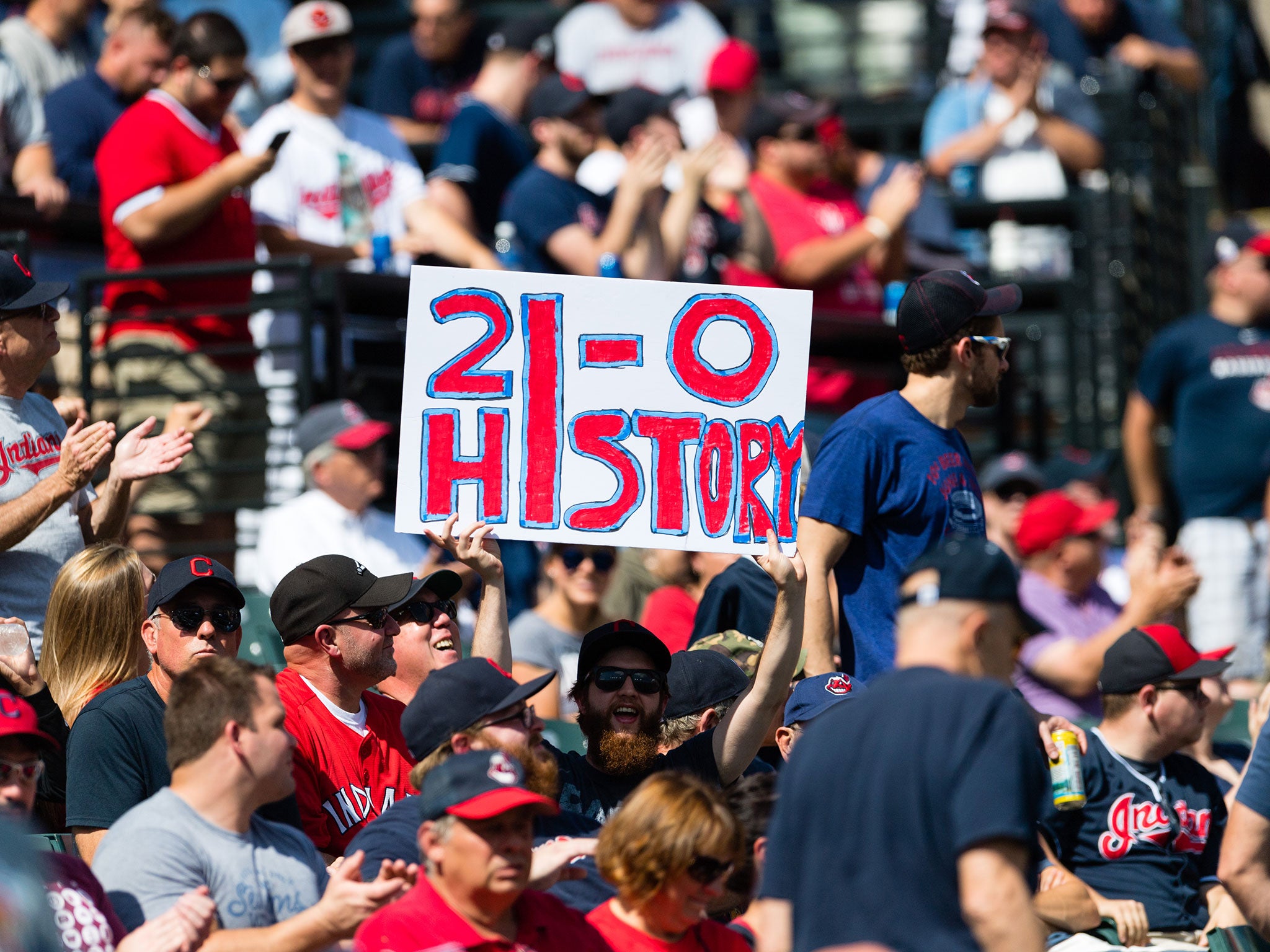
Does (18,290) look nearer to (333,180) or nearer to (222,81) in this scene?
(222,81)

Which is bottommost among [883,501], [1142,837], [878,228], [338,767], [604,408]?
[1142,837]

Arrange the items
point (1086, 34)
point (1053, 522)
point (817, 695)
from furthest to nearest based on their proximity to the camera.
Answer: point (1086, 34)
point (1053, 522)
point (817, 695)

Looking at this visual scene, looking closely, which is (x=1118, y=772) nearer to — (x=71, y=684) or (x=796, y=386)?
(x=796, y=386)

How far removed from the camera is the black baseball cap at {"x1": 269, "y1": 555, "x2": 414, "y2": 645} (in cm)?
507

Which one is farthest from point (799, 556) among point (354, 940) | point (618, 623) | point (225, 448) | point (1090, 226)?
point (1090, 226)

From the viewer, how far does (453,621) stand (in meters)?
5.56

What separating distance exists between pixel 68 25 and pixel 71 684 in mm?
5059

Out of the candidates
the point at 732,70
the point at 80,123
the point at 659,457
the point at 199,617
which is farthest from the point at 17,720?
the point at 732,70

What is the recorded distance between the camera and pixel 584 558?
288 inches

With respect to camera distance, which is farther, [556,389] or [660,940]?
[556,389]

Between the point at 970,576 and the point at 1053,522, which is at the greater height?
the point at 970,576

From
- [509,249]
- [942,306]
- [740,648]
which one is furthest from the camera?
[509,249]

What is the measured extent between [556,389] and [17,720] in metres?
2.10

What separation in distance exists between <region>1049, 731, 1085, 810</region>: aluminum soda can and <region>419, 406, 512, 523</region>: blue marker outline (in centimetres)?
169
